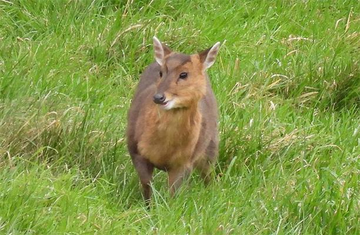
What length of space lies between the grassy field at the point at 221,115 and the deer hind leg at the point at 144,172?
0.10m

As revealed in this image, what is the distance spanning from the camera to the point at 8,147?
25.7 ft

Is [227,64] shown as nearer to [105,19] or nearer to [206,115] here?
[105,19]

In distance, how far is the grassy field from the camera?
720cm

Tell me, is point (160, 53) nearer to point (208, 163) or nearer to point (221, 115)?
point (208, 163)

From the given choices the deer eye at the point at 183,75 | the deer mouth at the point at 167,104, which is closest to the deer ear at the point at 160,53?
the deer eye at the point at 183,75

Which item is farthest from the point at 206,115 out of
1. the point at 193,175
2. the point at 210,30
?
the point at 210,30

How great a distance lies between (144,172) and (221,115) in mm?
1377

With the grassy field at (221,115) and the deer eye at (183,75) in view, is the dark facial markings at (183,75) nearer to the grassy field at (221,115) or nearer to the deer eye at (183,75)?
the deer eye at (183,75)

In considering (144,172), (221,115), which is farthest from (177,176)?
(221,115)

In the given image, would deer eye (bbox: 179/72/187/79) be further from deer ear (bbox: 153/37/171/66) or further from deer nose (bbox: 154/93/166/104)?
deer nose (bbox: 154/93/166/104)

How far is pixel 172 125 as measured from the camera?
8000 millimetres

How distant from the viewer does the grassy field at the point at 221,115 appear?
720 cm

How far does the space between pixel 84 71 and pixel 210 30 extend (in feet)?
4.65

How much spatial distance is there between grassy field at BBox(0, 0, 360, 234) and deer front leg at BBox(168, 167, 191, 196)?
0.13 m
